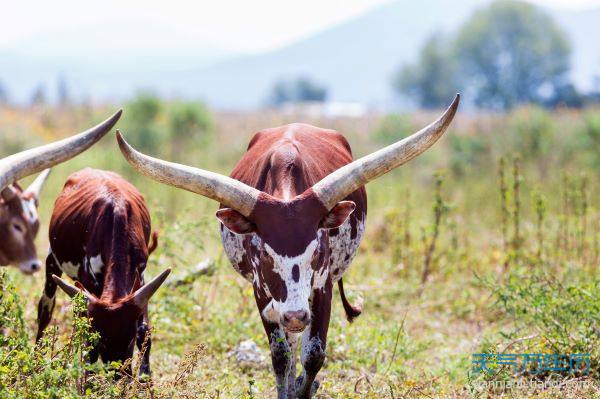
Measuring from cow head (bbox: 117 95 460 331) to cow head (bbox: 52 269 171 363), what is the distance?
0.57 metres

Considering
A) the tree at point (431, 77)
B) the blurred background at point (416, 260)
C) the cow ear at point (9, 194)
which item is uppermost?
the cow ear at point (9, 194)

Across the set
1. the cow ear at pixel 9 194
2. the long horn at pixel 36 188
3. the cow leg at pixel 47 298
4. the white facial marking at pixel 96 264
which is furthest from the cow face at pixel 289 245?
the long horn at pixel 36 188

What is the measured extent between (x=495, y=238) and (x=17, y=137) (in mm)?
11963

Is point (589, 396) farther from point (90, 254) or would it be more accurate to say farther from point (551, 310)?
point (90, 254)

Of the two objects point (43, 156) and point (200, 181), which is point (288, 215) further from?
point (43, 156)

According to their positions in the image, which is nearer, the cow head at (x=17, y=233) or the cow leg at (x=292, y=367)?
the cow leg at (x=292, y=367)

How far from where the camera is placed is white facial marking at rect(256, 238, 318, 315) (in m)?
4.39

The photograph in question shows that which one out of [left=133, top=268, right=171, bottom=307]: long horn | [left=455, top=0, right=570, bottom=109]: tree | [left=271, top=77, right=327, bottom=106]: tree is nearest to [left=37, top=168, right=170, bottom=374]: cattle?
[left=133, top=268, right=171, bottom=307]: long horn

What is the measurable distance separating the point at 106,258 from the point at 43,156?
2.75 ft

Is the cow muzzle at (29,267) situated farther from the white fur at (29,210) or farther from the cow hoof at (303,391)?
the cow hoof at (303,391)

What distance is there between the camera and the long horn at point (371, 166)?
4.65 m

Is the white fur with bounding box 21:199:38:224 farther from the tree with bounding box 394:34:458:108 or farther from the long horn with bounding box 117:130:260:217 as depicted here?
the tree with bounding box 394:34:458:108

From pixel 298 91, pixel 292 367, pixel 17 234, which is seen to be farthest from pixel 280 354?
pixel 298 91

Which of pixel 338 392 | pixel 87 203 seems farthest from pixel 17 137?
pixel 338 392
